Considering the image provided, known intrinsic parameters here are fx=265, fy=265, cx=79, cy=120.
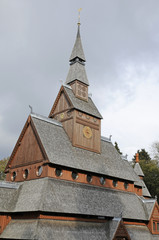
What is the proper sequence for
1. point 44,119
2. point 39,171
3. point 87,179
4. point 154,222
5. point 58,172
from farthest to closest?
point 154,222 → point 44,119 → point 87,179 → point 39,171 → point 58,172

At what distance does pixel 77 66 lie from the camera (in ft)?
124

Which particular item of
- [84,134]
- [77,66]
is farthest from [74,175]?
[77,66]

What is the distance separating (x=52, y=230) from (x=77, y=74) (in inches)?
841

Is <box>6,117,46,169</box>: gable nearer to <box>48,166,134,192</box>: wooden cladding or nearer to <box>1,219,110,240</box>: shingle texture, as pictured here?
<box>48,166,134,192</box>: wooden cladding

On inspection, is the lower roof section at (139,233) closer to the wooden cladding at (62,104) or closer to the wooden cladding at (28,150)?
the wooden cladding at (28,150)

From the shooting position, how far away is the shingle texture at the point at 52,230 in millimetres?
21325

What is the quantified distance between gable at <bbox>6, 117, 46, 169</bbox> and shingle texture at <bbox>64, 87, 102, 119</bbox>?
20.9 ft

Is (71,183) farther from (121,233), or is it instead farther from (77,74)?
(77,74)

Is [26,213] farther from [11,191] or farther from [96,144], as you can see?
[96,144]

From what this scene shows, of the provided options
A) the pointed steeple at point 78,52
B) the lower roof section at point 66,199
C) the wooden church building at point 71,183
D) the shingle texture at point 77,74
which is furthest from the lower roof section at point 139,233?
the pointed steeple at point 78,52

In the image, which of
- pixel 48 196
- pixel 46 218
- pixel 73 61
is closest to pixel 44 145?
pixel 48 196

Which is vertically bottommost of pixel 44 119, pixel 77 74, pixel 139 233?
pixel 139 233

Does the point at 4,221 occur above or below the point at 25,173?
below

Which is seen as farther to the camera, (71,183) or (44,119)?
(44,119)
